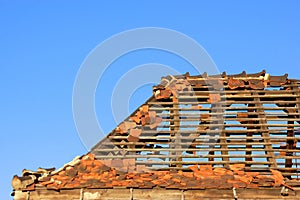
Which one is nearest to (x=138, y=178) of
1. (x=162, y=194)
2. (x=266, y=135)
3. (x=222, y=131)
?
(x=162, y=194)

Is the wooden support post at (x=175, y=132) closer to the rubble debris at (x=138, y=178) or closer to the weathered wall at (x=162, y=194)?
the rubble debris at (x=138, y=178)

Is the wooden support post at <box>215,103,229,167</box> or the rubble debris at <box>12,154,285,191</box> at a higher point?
the wooden support post at <box>215,103,229,167</box>

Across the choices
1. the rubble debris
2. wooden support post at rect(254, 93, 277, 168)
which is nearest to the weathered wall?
the rubble debris

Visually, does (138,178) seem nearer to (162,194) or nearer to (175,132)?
(162,194)

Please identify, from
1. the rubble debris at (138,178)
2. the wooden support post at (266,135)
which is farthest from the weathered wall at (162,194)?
the wooden support post at (266,135)

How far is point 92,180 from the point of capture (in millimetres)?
11250

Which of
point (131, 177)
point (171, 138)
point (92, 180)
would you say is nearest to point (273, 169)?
point (171, 138)

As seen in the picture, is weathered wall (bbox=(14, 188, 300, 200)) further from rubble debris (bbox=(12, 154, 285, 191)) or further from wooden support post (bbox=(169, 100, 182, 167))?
wooden support post (bbox=(169, 100, 182, 167))

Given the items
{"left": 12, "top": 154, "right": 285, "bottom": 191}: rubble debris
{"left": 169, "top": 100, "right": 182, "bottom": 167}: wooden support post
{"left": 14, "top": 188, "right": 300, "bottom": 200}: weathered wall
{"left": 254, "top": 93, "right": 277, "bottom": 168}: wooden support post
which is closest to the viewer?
{"left": 14, "top": 188, "right": 300, "bottom": 200}: weathered wall

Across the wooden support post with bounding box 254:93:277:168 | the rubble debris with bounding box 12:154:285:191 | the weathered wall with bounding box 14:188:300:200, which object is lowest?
the weathered wall with bounding box 14:188:300:200

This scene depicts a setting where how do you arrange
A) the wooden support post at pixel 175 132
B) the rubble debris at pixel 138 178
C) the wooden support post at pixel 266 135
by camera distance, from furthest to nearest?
1. the wooden support post at pixel 175 132
2. the wooden support post at pixel 266 135
3. the rubble debris at pixel 138 178

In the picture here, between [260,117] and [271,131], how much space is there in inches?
19.8

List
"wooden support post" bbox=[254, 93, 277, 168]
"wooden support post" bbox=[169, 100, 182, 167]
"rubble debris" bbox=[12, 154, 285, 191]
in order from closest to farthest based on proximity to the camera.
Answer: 1. "rubble debris" bbox=[12, 154, 285, 191]
2. "wooden support post" bbox=[254, 93, 277, 168]
3. "wooden support post" bbox=[169, 100, 182, 167]

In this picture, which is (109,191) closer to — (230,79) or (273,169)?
(273,169)
